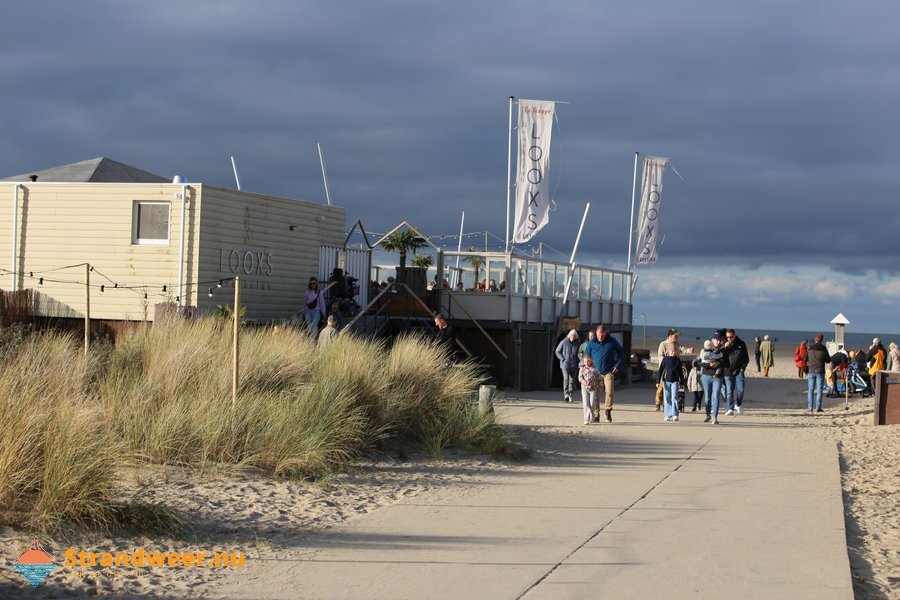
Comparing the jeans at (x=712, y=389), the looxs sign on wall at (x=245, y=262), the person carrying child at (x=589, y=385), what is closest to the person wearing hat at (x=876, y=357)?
the jeans at (x=712, y=389)

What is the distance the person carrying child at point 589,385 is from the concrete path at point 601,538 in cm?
380

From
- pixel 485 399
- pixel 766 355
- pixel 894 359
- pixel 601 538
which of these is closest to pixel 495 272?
pixel 894 359

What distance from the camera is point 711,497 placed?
434 inches

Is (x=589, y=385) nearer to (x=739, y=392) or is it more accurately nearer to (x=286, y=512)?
(x=739, y=392)

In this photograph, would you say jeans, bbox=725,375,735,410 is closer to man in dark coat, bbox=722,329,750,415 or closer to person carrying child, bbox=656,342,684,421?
man in dark coat, bbox=722,329,750,415

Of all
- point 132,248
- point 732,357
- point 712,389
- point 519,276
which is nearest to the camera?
point 712,389

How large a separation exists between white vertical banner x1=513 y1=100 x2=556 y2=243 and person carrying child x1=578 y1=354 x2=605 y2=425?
8.69 metres

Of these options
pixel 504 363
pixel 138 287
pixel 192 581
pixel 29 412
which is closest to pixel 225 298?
pixel 138 287

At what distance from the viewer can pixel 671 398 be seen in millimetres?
19469

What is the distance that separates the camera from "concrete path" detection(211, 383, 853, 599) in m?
7.12

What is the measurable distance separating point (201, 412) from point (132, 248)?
13.9 m

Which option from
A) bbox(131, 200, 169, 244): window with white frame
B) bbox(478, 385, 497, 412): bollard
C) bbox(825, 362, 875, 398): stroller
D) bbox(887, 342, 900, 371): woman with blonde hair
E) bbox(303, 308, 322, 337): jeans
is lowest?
bbox(825, 362, 875, 398): stroller

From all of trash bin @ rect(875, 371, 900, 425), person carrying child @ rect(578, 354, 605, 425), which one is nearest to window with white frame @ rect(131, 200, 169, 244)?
person carrying child @ rect(578, 354, 605, 425)

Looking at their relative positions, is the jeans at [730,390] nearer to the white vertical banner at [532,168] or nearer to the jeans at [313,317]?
the white vertical banner at [532,168]
